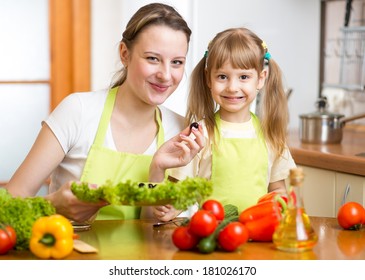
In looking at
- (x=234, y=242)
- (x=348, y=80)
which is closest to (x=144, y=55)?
(x=234, y=242)

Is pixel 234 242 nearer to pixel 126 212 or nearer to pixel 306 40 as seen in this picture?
pixel 126 212

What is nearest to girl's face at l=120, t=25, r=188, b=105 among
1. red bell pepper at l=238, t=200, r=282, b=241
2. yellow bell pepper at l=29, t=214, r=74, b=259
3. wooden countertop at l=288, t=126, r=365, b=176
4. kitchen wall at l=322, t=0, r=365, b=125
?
red bell pepper at l=238, t=200, r=282, b=241

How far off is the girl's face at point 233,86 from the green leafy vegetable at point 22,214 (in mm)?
A: 726

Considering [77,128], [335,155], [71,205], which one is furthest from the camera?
[335,155]

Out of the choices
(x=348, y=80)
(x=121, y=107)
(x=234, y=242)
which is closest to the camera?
(x=234, y=242)

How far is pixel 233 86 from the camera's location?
7.27ft

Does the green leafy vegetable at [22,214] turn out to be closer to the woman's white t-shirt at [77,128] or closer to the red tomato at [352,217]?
the woman's white t-shirt at [77,128]

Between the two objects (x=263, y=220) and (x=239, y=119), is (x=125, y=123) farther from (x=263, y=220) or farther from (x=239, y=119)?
(x=263, y=220)

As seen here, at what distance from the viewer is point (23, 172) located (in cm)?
223

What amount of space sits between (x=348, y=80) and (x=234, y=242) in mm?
2527

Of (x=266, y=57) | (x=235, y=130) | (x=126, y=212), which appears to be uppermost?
(x=266, y=57)

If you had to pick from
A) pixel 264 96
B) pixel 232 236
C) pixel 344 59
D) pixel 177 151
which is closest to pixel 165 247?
pixel 232 236

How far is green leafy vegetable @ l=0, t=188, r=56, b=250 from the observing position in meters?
1.68

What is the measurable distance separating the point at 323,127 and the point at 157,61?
1.48m
